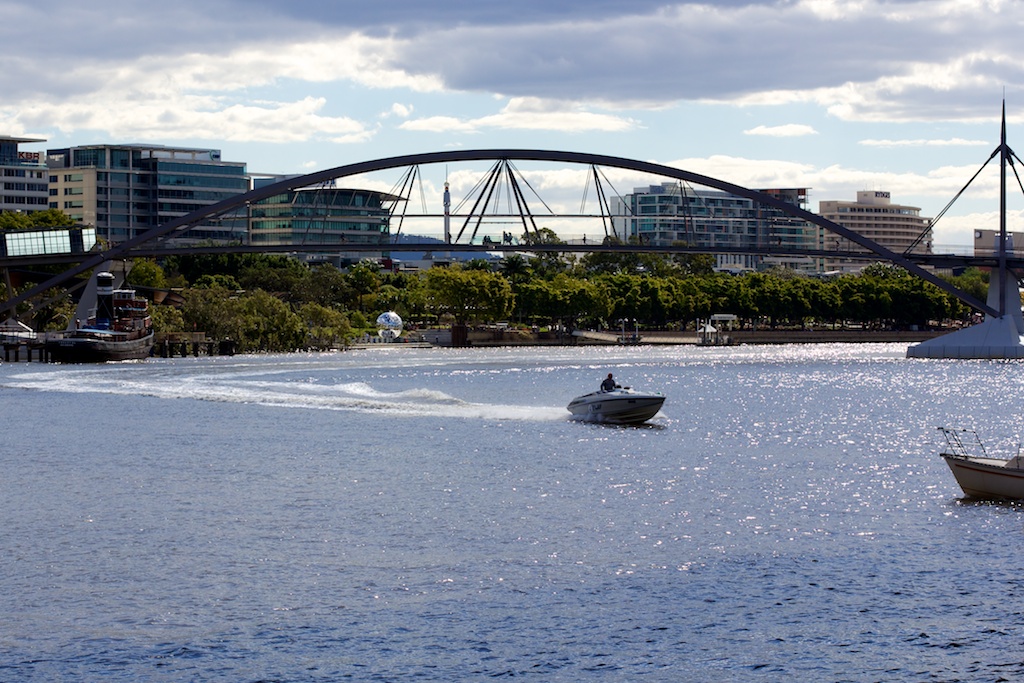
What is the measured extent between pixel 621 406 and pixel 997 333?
342ft

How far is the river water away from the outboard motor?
2570 inches

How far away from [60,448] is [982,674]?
48.9 meters

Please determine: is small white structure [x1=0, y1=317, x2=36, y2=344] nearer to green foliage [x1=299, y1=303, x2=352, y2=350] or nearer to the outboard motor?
the outboard motor

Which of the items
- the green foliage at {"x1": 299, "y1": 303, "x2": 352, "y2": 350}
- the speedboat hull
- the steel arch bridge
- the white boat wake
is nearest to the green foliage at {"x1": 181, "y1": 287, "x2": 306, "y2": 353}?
the green foliage at {"x1": 299, "y1": 303, "x2": 352, "y2": 350}

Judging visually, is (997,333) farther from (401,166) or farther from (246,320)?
(246,320)

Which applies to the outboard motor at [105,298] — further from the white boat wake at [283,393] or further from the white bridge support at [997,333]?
the white bridge support at [997,333]

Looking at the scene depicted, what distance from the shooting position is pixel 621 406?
7544 cm

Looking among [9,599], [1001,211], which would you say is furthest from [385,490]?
[1001,211]

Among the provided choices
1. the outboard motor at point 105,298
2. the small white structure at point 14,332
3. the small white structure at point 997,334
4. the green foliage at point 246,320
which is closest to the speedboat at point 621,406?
the outboard motor at point 105,298

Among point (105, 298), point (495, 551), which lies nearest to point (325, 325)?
point (105, 298)

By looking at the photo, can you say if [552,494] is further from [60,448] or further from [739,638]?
[60,448]

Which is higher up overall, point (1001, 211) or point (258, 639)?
point (1001, 211)

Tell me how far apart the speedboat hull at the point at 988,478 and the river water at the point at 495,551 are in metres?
0.77

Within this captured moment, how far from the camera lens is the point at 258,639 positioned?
31984mm
